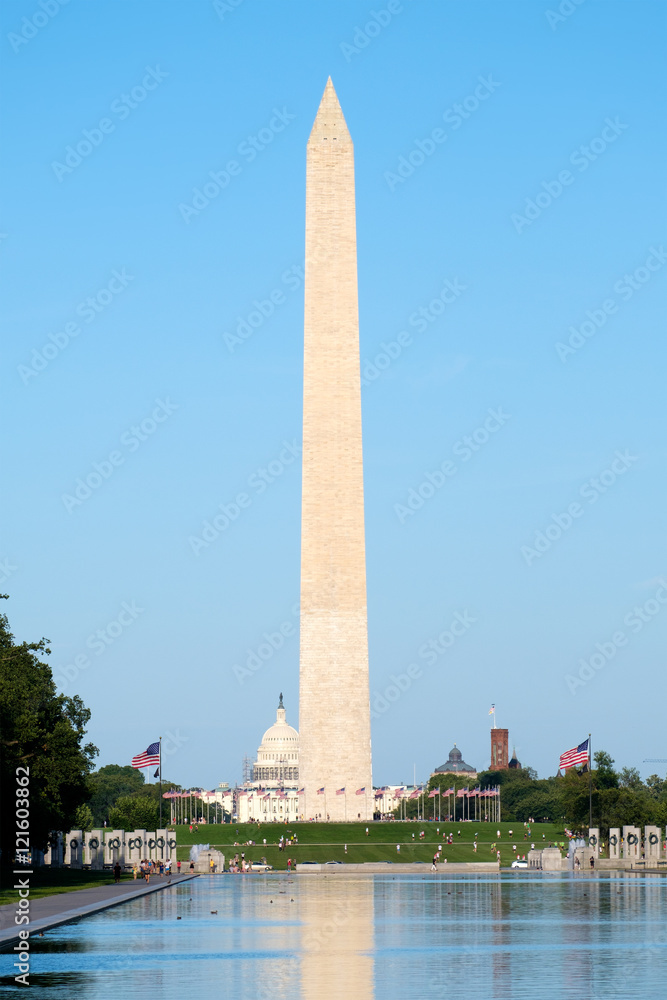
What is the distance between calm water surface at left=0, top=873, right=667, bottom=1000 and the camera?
20.4 m

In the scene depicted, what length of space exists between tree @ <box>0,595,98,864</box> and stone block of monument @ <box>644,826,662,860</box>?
2746 centimetres

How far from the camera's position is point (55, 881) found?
54.4 m

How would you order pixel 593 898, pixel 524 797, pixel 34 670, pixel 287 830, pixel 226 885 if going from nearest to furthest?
pixel 593 898 < pixel 226 885 < pixel 34 670 < pixel 287 830 < pixel 524 797

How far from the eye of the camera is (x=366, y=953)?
25.0 metres

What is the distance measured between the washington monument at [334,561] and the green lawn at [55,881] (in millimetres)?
25079

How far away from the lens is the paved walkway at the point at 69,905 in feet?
98.2

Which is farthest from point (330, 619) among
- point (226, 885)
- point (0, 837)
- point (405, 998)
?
point (405, 998)

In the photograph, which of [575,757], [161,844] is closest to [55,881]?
[161,844]

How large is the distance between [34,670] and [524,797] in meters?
101

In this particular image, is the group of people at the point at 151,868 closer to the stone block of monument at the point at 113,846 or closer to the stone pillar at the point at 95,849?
the stone block of monument at the point at 113,846

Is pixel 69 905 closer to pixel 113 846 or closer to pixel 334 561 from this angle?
pixel 113 846

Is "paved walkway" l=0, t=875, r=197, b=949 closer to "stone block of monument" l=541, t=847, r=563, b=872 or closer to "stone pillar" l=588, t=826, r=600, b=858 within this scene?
"stone block of monument" l=541, t=847, r=563, b=872

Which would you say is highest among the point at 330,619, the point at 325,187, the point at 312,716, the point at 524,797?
the point at 325,187

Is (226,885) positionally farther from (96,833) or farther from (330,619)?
(330,619)
